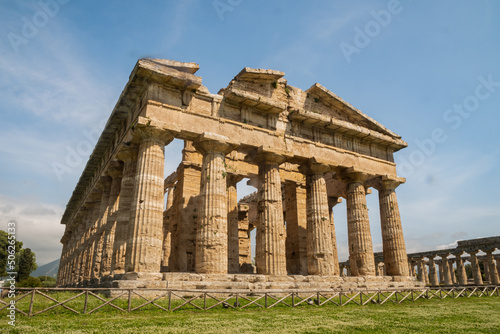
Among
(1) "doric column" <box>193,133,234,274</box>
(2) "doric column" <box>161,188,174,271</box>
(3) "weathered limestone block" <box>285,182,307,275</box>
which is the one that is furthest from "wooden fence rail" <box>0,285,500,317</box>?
(2) "doric column" <box>161,188,174,271</box>

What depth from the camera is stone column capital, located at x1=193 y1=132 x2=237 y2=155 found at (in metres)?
16.9

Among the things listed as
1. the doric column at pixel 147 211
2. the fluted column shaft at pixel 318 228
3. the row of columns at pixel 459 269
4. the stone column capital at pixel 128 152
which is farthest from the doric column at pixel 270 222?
the row of columns at pixel 459 269

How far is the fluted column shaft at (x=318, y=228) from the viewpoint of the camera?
1898 cm

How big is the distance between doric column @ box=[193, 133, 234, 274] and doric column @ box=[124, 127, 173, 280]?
1.77m

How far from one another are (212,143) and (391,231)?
1296 cm

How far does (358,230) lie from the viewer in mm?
21234

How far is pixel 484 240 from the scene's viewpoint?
33.8 m

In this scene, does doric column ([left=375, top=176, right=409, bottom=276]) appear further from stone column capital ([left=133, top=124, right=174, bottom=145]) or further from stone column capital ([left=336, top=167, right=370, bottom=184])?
stone column capital ([left=133, top=124, right=174, bottom=145])

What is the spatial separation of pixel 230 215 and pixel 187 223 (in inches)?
101

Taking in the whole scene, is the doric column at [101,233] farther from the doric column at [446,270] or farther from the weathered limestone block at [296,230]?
the doric column at [446,270]

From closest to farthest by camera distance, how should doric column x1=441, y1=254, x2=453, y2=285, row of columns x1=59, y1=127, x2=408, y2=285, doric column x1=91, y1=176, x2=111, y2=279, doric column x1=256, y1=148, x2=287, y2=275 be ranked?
row of columns x1=59, y1=127, x2=408, y2=285
doric column x1=256, y1=148, x2=287, y2=275
doric column x1=91, y1=176, x2=111, y2=279
doric column x1=441, y1=254, x2=453, y2=285

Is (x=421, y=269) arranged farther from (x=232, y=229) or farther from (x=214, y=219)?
(x=214, y=219)

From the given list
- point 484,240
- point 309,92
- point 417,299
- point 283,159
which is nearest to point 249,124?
point 283,159

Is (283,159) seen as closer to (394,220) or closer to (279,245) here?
(279,245)
